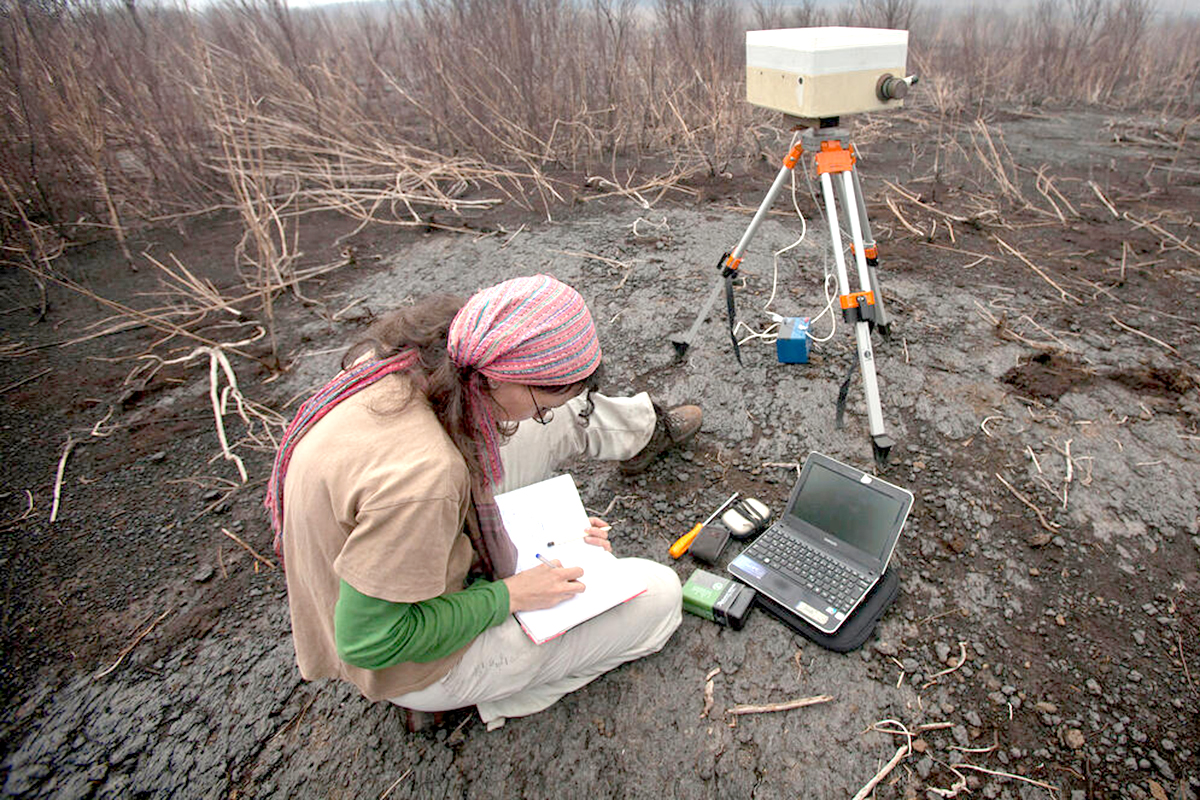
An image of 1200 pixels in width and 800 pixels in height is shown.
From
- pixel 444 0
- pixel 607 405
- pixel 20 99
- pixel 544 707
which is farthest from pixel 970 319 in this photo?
pixel 20 99

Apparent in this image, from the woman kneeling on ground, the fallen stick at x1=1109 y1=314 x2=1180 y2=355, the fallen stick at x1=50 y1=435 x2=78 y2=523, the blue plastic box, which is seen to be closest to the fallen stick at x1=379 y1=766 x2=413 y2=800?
the woman kneeling on ground

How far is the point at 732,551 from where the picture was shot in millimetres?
2025

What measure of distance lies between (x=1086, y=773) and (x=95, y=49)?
6.76 metres

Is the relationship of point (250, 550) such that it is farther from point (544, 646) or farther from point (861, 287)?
point (861, 287)

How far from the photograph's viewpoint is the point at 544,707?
160 cm

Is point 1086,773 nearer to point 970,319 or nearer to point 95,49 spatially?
point 970,319

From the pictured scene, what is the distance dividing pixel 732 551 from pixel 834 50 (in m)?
1.60

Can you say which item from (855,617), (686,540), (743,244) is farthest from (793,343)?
(855,617)

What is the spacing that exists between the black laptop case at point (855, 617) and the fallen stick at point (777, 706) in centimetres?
15

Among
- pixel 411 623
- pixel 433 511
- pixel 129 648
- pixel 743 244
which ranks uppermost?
pixel 433 511

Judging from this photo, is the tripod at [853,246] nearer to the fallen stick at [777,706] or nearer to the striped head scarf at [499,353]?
the fallen stick at [777,706]

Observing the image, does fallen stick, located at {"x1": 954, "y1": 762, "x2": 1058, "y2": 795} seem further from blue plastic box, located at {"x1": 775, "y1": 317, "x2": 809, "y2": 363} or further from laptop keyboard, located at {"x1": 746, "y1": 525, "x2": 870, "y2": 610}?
blue plastic box, located at {"x1": 775, "y1": 317, "x2": 809, "y2": 363}

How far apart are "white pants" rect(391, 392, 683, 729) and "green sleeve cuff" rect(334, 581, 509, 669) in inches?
3.9

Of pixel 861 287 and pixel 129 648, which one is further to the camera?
pixel 861 287
